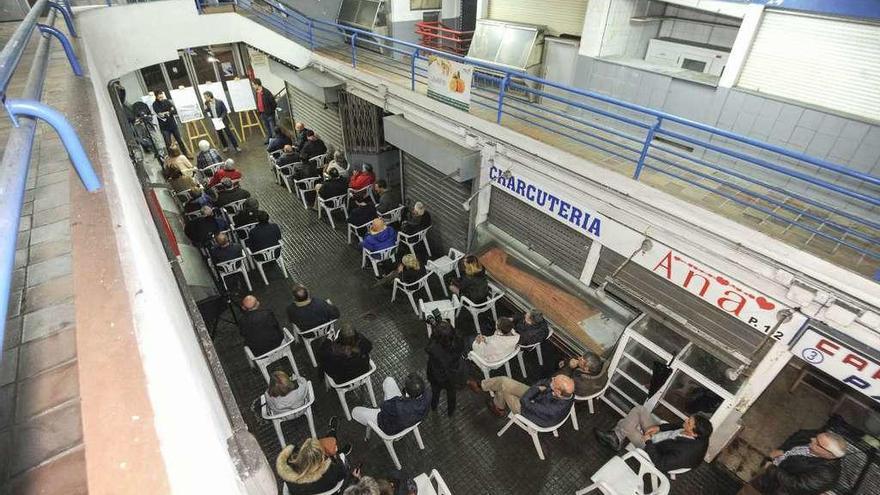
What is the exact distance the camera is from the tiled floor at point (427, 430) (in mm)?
5164

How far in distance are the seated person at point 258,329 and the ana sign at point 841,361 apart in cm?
604

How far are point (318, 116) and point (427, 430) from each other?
31.2 feet

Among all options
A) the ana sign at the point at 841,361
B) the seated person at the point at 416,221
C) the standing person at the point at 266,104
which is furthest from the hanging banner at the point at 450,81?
A: the standing person at the point at 266,104

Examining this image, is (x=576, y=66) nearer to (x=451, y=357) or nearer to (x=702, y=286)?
(x=702, y=286)

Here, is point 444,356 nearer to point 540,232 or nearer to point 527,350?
point 527,350

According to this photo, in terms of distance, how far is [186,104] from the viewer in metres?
13.4

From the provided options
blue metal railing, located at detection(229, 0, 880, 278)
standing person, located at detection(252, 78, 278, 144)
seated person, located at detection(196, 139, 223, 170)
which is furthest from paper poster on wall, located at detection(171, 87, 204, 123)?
blue metal railing, located at detection(229, 0, 880, 278)

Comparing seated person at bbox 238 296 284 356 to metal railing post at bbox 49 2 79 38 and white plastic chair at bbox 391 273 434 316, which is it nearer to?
white plastic chair at bbox 391 273 434 316

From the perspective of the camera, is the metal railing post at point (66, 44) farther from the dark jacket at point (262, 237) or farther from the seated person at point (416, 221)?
the seated person at point (416, 221)

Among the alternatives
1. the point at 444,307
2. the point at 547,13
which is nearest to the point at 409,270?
the point at 444,307

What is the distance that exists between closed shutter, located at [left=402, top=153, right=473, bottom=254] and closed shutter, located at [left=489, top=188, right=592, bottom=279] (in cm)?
74

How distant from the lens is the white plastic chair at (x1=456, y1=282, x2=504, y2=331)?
6629 mm

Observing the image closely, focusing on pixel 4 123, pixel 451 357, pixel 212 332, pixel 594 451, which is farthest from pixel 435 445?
pixel 4 123

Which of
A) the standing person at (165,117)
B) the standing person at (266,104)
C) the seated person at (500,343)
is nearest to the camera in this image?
the seated person at (500,343)
